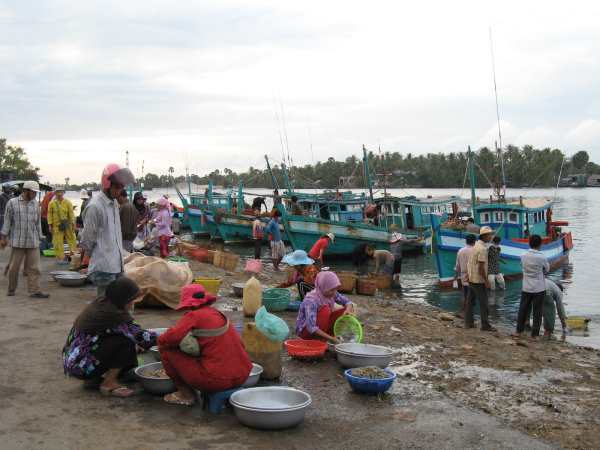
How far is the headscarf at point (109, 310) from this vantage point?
185 inches

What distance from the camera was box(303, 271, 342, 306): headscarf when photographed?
624cm

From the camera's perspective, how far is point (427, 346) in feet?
25.2

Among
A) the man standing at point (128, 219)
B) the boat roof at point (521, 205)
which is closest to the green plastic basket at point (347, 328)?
the man standing at point (128, 219)

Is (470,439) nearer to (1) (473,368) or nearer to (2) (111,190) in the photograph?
(1) (473,368)

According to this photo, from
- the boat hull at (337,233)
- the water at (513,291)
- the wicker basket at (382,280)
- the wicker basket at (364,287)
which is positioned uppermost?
the boat hull at (337,233)

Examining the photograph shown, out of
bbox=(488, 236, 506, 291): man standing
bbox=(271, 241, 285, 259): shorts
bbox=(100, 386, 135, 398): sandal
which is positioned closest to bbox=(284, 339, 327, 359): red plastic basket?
bbox=(100, 386, 135, 398): sandal

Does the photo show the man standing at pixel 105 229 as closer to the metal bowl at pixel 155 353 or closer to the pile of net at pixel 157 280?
the metal bowl at pixel 155 353

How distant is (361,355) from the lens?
574cm

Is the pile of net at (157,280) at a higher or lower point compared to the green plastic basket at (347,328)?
higher

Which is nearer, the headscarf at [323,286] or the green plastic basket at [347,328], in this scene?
the headscarf at [323,286]

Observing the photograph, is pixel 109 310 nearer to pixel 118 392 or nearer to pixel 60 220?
pixel 118 392

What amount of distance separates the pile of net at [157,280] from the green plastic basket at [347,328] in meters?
2.73

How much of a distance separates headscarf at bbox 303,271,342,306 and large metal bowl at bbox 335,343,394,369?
1.91 ft

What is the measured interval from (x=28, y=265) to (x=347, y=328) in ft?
16.2
